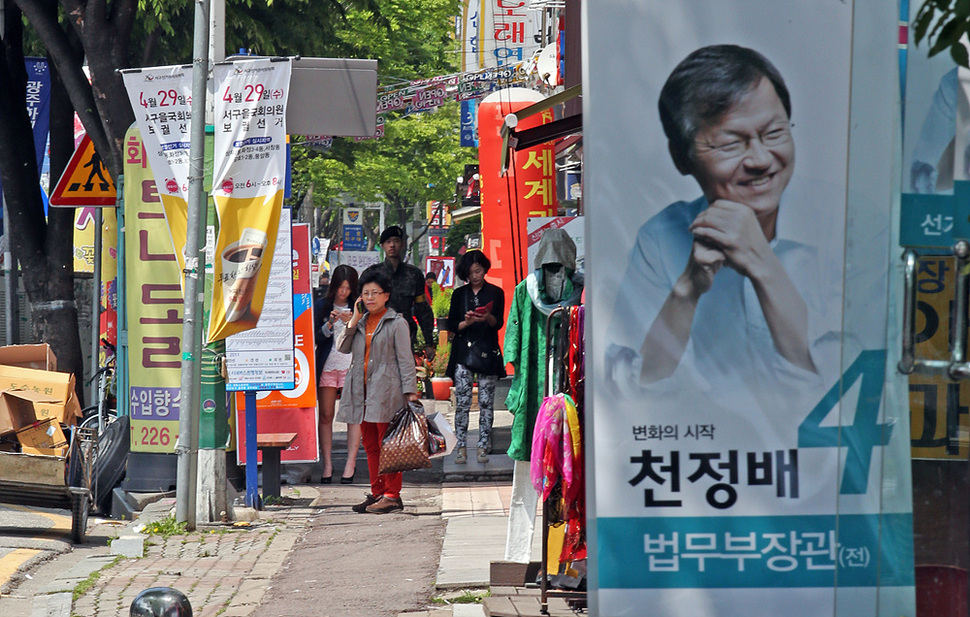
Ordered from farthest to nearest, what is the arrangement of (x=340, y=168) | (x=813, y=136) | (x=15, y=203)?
(x=340, y=168) < (x=15, y=203) < (x=813, y=136)

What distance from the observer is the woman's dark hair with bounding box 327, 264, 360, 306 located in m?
11.1

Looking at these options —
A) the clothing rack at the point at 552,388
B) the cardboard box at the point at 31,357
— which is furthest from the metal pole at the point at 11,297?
the clothing rack at the point at 552,388

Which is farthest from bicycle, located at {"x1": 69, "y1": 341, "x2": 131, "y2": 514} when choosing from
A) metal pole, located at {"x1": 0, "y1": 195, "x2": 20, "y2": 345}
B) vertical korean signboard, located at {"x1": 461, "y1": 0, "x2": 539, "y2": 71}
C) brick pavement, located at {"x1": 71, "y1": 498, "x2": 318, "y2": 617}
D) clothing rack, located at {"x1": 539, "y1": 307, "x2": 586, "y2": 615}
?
vertical korean signboard, located at {"x1": 461, "y1": 0, "x2": 539, "y2": 71}

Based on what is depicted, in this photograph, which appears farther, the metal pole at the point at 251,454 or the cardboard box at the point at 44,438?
the cardboard box at the point at 44,438

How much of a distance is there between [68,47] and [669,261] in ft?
32.1

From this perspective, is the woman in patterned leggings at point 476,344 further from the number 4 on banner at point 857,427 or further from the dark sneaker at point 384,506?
the number 4 on banner at point 857,427

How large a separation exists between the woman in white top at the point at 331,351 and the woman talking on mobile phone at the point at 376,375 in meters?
1.60

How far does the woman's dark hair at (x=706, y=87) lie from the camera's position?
11.9ft

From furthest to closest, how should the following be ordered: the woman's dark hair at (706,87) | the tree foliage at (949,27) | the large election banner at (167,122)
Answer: the large election banner at (167,122)
the woman's dark hair at (706,87)
the tree foliage at (949,27)

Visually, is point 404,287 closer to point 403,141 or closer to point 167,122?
point 167,122

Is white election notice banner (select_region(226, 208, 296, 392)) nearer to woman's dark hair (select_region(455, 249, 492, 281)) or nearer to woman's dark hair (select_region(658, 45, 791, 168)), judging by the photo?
woman's dark hair (select_region(455, 249, 492, 281))

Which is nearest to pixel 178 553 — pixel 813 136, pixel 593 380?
pixel 593 380

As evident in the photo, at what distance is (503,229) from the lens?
50.4 ft

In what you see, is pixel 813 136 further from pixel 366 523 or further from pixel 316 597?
pixel 366 523
